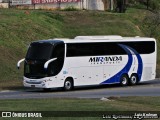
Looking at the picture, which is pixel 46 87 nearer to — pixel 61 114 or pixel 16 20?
pixel 61 114

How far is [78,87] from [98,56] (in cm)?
259

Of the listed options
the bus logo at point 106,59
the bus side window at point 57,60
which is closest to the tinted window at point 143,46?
the bus logo at point 106,59

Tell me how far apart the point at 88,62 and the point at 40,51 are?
10.5 feet

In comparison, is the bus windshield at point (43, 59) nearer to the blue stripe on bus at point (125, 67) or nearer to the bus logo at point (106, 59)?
the bus logo at point (106, 59)

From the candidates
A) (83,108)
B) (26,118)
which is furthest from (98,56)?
(26,118)

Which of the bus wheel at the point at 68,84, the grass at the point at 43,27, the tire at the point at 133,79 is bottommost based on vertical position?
the tire at the point at 133,79

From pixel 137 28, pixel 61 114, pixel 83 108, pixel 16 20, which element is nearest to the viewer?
pixel 61 114

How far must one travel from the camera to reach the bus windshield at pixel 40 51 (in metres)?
34.3

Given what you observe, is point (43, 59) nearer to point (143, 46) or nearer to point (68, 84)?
point (68, 84)

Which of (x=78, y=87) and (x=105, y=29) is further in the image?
(x=105, y=29)

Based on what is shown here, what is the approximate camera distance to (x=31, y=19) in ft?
183

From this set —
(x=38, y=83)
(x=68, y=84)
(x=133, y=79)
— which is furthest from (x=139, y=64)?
(x=38, y=83)

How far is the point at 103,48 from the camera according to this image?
122ft

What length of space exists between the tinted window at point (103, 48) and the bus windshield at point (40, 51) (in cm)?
128
